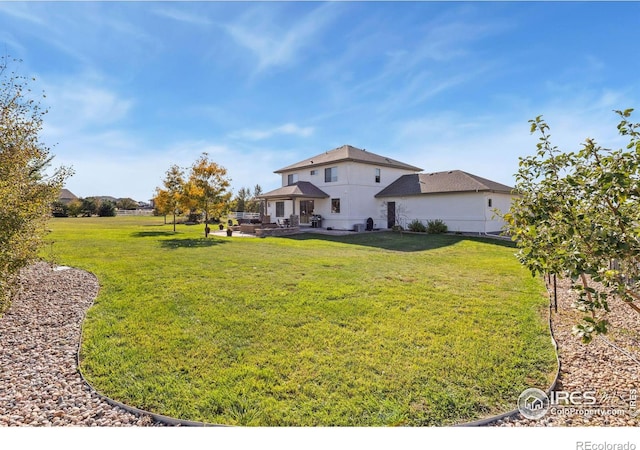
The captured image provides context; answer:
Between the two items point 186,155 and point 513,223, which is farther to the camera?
point 186,155

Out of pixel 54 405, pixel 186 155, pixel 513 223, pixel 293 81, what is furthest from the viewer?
pixel 186 155

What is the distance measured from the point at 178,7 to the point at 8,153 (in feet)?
17.1

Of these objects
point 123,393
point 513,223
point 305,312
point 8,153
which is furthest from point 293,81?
point 123,393

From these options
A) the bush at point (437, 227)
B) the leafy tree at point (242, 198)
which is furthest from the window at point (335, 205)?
the leafy tree at point (242, 198)

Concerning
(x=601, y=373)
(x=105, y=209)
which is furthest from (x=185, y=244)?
(x=105, y=209)

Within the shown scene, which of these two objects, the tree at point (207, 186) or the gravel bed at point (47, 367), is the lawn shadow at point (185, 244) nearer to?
the tree at point (207, 186)

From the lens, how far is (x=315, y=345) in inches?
171

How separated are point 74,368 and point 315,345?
9.73 ft

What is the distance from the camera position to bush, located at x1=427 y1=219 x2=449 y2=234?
21766 mm

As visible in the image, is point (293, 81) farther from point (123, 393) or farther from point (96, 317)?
point (123, 393)

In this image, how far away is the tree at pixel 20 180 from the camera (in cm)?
432

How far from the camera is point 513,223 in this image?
11.6ft
